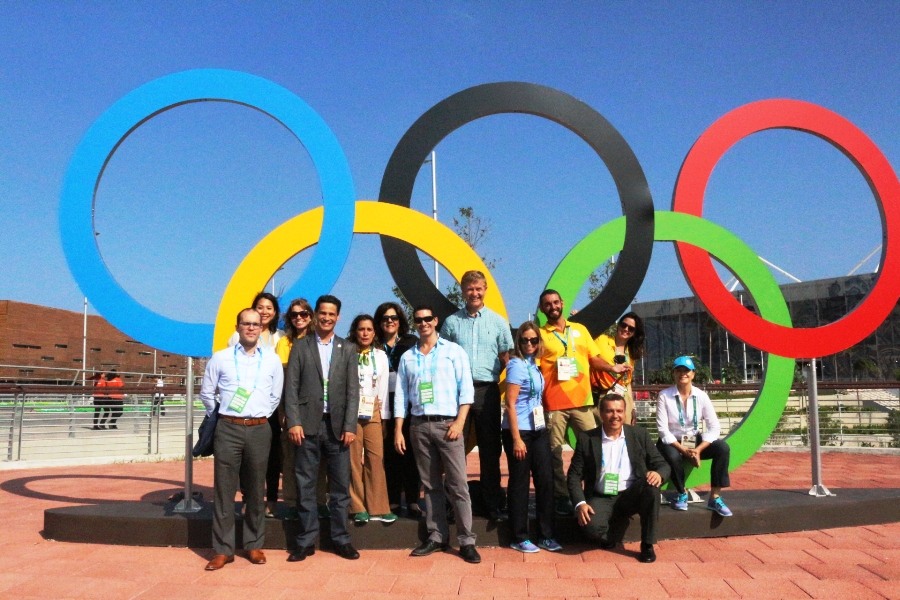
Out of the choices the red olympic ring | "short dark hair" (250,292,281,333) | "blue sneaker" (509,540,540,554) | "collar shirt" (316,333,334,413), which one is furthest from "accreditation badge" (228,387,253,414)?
the red olympic ring

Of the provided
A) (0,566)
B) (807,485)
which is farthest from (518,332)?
(807,485)

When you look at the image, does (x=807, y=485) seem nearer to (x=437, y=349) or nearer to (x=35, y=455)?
(x=437, y=349)

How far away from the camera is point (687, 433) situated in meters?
5.45

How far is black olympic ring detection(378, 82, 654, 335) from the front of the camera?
6148 mm

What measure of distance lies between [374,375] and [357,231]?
5.26ft


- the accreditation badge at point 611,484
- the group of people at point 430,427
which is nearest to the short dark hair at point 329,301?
the group of people at point 430,427

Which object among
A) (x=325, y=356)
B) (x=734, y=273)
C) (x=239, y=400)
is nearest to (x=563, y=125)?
(x=734, y=273)

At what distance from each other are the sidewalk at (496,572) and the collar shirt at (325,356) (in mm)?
1169

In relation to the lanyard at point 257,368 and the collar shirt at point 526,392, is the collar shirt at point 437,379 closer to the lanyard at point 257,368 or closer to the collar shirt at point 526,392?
the collar shirt at point 526,392

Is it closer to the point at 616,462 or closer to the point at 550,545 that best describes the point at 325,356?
the point at 550,545

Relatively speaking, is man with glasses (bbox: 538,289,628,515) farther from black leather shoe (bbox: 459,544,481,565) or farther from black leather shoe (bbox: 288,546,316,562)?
black leather shoe (bbox: 288,546,316,562)

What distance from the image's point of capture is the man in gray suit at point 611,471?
4.85 meters

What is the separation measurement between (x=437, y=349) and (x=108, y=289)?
3019 millimetres

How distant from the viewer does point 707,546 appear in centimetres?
500
